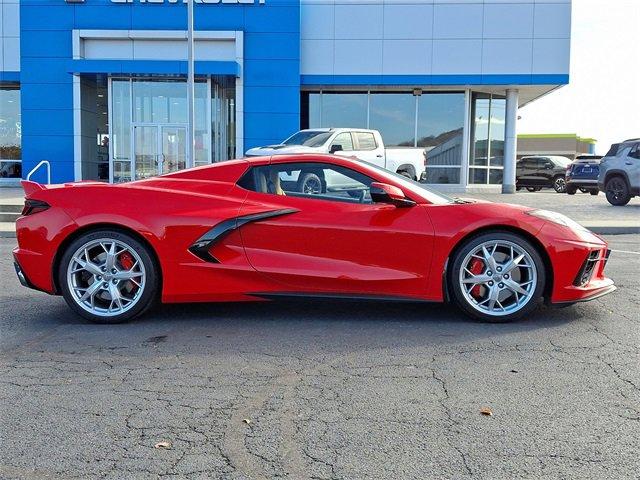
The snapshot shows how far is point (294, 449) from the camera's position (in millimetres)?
2949

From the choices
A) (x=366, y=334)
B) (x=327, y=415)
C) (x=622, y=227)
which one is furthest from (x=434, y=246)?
(x=622, y=227)

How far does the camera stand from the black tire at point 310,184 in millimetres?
5328

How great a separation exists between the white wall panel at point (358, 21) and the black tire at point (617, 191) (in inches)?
357

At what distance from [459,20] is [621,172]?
805 centimetres

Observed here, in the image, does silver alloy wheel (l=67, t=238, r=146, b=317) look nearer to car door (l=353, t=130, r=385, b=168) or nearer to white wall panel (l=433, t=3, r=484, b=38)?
car door (l=353, t=130, r=385, b=168)

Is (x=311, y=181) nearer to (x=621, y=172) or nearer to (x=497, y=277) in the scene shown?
(x=497, y=277)

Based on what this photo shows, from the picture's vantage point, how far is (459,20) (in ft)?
72.5

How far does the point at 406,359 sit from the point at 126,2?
67.7 ft

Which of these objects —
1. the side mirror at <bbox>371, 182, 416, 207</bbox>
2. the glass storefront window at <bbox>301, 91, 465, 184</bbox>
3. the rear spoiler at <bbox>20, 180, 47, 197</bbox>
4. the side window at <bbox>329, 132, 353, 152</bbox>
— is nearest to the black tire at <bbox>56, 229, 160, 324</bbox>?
the rear spoiler at <bbox>20, 180, 47, 197</bbox>

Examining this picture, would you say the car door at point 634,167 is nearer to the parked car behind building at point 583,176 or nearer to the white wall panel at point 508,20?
the white wall panel at point 508,20

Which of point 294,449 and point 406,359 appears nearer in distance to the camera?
point 294,449

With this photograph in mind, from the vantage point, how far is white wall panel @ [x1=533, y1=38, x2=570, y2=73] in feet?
72.3

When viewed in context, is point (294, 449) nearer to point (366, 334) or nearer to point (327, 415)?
point (327, 415)

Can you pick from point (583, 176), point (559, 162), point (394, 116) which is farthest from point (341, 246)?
point (559, 162)
